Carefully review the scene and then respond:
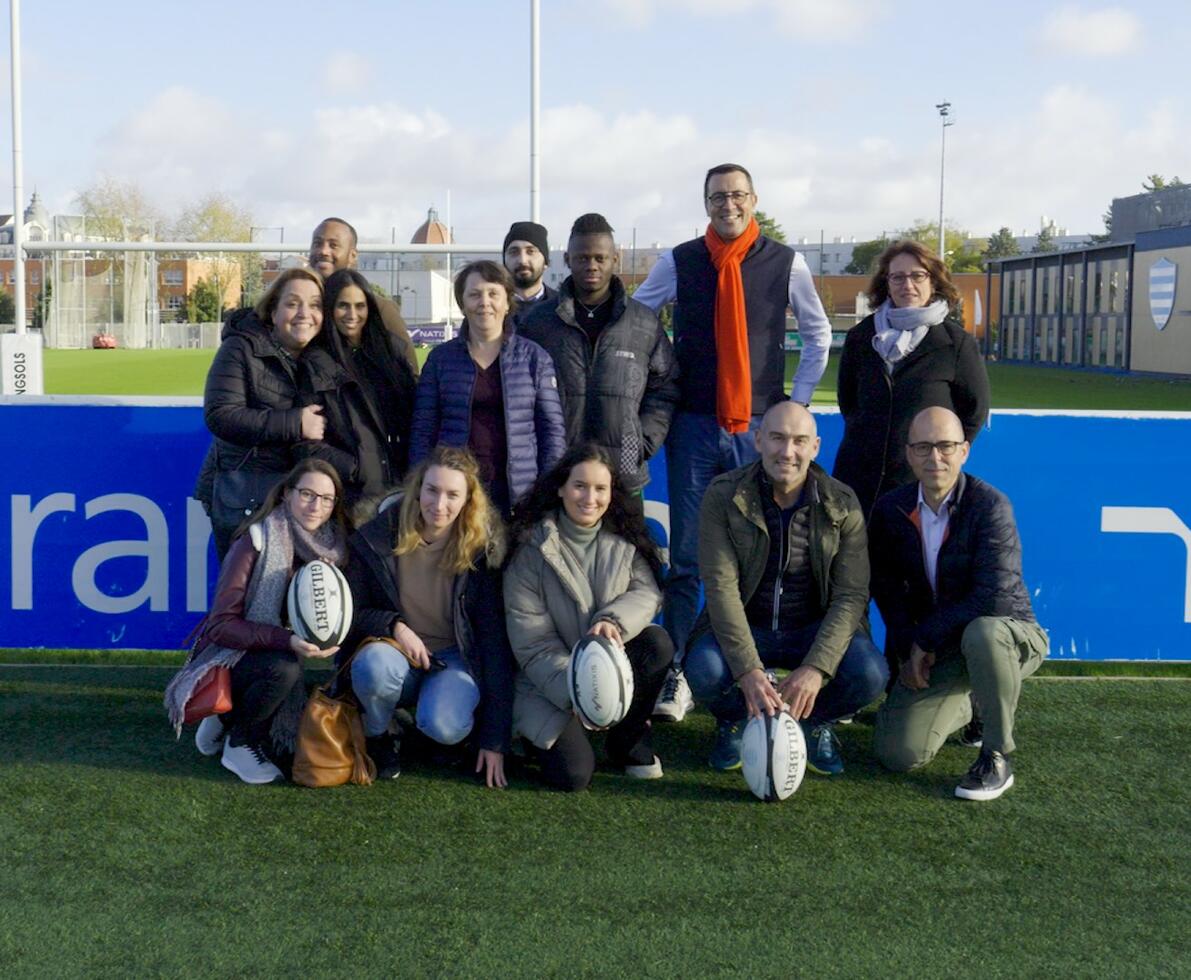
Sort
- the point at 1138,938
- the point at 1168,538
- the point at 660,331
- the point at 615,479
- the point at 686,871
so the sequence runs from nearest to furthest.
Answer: the point at 1138,938 → the point at 686,871 → the point at 615,479 → the point at 660,331 → the point at 1168,538

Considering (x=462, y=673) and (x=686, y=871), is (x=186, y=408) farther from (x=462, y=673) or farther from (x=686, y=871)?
(x=686, y=871)

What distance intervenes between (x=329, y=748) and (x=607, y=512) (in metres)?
1.21

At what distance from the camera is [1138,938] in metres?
3.42

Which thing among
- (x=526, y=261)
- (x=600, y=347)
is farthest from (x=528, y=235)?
(x=600, y=347)

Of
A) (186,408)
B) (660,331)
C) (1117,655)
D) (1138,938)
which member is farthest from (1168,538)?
(186,408)

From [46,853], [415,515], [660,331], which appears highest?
[660,331]

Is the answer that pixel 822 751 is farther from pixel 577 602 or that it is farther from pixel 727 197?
pixel 727 197

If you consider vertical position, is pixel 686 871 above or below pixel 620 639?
below

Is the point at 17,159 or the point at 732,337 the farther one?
the point at 17,159

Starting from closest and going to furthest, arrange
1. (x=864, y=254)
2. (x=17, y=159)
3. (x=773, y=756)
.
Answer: (x=773, y=756)
(x=17, y=159)
(x=864, y=254)

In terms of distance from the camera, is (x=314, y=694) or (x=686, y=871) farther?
(x=314, y=694)

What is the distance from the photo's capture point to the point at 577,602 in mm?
4668

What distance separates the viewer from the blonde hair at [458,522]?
15.3 ft

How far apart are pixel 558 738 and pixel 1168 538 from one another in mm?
3117
